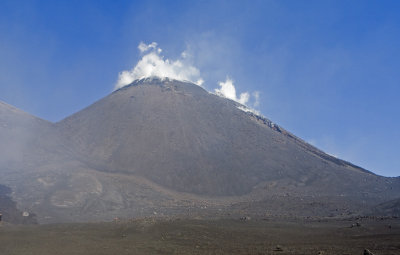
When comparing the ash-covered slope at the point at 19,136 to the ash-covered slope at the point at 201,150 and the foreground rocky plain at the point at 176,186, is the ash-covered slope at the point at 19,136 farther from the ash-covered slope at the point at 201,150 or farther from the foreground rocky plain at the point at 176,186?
the ash-covered slope at the point at 201,150

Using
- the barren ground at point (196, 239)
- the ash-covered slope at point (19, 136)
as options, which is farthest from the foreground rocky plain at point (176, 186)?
the ash-covered slope at point (19, 136)

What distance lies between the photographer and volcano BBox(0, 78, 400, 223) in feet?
200

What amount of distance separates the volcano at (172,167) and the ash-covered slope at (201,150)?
0.29 metres

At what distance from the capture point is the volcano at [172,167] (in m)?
61.0

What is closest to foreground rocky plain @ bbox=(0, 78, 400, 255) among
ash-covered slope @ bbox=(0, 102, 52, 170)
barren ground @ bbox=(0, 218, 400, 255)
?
barren ground @ bbox=(0, 218, 400, 255)

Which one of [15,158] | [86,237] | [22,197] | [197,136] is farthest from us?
[197,136]

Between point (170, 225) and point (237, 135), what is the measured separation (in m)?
69.8

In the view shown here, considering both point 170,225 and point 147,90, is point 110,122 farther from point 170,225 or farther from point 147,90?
point 170,225

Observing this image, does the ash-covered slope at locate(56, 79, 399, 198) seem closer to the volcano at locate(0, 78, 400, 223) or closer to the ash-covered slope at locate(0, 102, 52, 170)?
the volcano at locate(0, 78, 400, 223)

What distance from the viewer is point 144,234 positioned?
112ft

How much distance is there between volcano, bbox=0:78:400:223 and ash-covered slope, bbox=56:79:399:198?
0.96ft

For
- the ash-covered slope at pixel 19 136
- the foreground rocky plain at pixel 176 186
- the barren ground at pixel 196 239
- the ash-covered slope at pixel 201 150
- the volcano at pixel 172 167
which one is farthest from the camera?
the ash-covered slope at pixel 201 150

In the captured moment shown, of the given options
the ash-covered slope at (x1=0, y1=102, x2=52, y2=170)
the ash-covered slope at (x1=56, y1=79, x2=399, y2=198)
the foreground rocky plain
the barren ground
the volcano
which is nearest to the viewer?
the barren ground

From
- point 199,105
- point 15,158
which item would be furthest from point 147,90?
point 15,158
